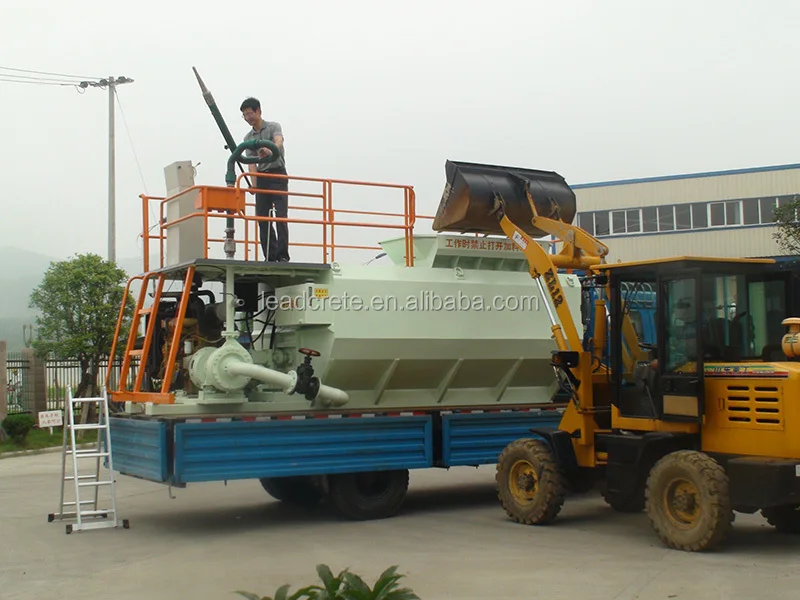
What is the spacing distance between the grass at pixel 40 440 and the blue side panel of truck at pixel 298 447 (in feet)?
41.2

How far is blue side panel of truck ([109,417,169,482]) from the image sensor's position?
10.5 m

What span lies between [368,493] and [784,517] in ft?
15.7

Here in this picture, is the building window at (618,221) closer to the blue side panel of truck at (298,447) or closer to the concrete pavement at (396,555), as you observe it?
the concrete pavement at (396,555)

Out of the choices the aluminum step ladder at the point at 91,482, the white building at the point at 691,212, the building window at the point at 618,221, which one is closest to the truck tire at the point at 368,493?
the aluminum step ladder at the point at 91,482

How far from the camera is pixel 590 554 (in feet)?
30.6

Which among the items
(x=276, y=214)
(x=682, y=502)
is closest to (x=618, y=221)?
(x=276, y=214)

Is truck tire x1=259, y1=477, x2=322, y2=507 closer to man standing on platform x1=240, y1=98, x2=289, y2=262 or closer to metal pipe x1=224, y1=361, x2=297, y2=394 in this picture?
metal pipe x1=224, y1=361, x2=297, y2=394

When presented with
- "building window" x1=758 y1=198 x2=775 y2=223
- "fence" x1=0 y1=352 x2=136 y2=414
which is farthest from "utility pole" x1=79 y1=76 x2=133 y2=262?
"building window" x1=758 y1=198 x2=775 y2=223

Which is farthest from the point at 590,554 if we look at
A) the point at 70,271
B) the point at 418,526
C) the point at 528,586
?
the point at 70,271

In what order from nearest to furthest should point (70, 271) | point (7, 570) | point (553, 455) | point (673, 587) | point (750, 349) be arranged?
point (673, 587) → point (7, 570) → point (750, 349) → point (553, 455) → point (70, 271)

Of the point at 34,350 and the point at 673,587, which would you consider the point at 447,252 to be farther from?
the point at 34,350

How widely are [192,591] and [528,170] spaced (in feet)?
24.6

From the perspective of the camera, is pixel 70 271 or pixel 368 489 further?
pixel 70 271

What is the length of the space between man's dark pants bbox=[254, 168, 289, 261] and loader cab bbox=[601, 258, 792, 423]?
4102mm
